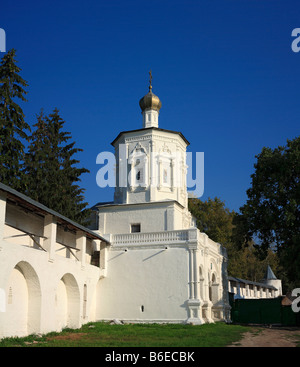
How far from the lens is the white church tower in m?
22.9

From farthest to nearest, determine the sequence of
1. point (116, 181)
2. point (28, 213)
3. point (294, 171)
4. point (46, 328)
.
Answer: point (116, 181) < point (294, 171) < point (28, 213) < point (46, 328)

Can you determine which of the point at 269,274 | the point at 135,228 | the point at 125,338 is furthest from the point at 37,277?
the point at 269,274

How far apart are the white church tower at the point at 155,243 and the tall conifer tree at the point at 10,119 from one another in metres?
6.36

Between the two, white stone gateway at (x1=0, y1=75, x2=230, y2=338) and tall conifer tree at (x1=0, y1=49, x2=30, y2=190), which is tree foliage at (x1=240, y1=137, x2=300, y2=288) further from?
tall conifer tree at (x1=0, y1=49, x2=30, y2=190)

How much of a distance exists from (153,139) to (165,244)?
721 centimetres

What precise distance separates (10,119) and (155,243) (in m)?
10.8

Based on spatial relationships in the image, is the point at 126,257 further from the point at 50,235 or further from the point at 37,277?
the point at 37,277

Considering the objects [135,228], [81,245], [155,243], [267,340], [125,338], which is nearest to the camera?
[125,338]

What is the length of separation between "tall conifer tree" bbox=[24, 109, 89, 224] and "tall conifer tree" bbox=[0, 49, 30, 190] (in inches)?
91.0

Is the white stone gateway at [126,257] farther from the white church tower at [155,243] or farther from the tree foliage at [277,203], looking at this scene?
the tree foliage at [277,203]

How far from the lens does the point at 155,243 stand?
78.2 ft

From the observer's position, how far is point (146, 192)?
86.9 feet
